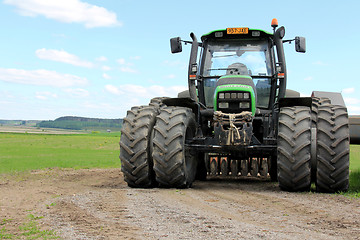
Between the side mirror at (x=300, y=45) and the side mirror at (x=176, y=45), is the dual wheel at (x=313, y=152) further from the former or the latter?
the side mirror at (x=176, y=45)

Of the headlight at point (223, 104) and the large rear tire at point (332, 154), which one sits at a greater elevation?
the headlight at point (223, 104)

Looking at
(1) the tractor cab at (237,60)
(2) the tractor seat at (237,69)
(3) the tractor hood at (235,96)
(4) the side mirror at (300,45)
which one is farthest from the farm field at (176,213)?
(4) the side mirror at (300,45)

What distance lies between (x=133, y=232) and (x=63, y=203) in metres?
A: 2.28

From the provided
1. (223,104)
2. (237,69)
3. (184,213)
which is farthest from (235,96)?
(184,213)

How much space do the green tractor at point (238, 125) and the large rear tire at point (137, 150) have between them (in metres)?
0.02

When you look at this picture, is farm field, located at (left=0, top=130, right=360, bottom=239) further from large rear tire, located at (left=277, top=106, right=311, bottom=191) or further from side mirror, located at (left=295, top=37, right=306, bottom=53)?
side mirror, located at (left=295, top=37, right=306, bottom=53)

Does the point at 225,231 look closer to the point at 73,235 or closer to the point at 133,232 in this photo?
the point at 133,232

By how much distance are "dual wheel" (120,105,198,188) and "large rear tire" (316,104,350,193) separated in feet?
8.11

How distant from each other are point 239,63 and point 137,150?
3.23 meters

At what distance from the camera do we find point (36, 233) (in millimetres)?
5020

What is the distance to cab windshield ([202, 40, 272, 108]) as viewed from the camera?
10.1 meters

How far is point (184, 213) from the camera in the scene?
237 inches

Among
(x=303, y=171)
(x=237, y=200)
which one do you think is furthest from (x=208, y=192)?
(x=303, y=171)

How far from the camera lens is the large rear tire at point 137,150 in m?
8.57
